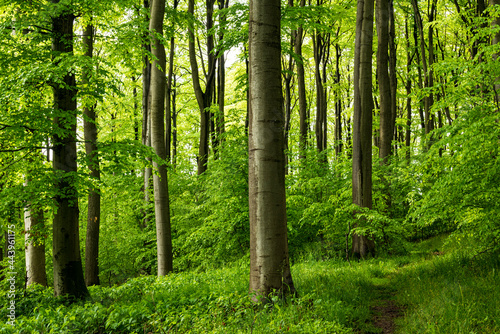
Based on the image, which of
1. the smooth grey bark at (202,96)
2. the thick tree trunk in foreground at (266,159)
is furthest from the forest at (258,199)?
the smooth grey bark at (202,96)

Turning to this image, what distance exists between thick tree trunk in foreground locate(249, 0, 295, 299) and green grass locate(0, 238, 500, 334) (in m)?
0.45

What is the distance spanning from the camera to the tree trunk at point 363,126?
30.2 ft

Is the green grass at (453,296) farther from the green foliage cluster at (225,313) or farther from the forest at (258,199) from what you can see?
the green foliage cluster at (225,313)

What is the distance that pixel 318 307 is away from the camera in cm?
448

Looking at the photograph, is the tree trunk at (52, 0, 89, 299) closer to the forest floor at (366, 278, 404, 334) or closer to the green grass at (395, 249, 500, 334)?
the forest floor at (366, 278, 404, 334)

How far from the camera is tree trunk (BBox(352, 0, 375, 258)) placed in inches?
363

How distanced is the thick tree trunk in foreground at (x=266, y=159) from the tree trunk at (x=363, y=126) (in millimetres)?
4842

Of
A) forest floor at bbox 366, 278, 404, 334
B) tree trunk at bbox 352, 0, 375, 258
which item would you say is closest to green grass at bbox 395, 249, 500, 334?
forest floor at bbox 366, 278, 404, 334

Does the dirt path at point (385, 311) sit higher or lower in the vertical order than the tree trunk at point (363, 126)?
lower

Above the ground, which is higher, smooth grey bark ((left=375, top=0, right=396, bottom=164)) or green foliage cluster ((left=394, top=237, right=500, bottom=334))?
smooth grey bark ((left=375, top=0, right=396, bottom=164))

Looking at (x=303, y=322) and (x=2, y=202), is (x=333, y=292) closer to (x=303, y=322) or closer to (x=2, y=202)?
(x=303, y=322)

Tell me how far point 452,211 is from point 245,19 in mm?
7609

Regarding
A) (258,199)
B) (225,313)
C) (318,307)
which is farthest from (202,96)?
(318,307)

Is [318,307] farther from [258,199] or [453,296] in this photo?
[453,296]
